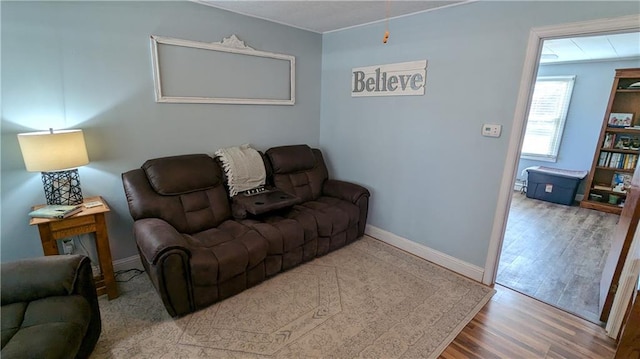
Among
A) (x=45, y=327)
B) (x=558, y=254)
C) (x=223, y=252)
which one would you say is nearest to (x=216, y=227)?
(x=223, y=252)

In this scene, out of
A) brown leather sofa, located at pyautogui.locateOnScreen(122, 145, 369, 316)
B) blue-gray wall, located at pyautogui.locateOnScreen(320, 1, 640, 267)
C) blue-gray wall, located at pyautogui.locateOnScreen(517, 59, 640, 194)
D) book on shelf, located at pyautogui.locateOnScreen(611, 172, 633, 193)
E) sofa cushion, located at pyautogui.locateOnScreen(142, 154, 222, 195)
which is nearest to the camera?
brown leather sofa, located at pyautogui.locateOnScreen(122, 145, 369, 316)

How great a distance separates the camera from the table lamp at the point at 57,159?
71.6 inches

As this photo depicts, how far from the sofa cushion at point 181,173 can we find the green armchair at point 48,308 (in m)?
0.85

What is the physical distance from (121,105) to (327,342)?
92.5 inches

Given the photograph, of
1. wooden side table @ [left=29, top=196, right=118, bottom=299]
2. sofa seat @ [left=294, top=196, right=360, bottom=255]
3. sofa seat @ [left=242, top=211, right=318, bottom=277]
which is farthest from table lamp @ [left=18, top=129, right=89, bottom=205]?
sofa seat @ [left=294, top=196, right=360, bottom=255]

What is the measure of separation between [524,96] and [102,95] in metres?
3.16

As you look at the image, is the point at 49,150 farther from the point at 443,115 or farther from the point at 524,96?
the point at 524,96

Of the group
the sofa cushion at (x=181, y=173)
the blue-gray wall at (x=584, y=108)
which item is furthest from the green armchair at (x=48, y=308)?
the blue-gray wall at (x=584, y=108)

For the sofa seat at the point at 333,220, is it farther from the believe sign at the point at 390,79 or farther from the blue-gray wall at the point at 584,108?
the blue-gray wall at the point at 584,108

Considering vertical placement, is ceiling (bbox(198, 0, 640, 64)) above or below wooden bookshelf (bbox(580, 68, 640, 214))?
above

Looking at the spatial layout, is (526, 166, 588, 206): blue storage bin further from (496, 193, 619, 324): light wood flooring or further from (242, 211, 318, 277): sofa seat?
(242, 211, 318, 277): sofa seat

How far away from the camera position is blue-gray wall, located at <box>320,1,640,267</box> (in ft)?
7.24

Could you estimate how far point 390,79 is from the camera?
9.64 feet

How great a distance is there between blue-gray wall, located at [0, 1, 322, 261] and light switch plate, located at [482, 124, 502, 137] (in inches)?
88.6
